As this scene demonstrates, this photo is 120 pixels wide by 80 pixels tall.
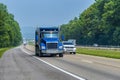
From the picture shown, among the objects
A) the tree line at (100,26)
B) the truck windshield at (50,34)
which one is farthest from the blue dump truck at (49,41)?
the tree line at (100,26)

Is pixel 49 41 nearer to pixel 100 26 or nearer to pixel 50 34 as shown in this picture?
pixel 50 34

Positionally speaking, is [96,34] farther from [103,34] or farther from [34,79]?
[34,79]

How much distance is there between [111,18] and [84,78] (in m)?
103

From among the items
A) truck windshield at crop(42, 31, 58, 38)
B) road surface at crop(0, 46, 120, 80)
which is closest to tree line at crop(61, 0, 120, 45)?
truck windshield at crop(42, 31, 58, 38)

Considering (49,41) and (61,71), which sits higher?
(49,41)

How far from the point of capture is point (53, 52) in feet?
168

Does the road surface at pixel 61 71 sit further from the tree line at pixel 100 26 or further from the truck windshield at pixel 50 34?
the tree line at pixel 100 26

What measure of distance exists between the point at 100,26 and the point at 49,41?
8371 centimetres

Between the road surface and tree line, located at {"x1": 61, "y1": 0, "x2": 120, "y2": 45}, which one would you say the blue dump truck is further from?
tree line, located at {"x1": 61, "y1": 0, "x2": 120, "y2": 45}

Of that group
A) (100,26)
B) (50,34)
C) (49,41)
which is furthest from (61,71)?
(100,26)

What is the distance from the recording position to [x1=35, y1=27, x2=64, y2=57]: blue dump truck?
51.2m

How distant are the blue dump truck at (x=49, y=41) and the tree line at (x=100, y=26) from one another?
6096 centimetres

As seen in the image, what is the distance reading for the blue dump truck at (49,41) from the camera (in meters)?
51.2

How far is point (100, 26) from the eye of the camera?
440 ft
